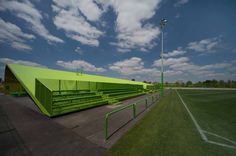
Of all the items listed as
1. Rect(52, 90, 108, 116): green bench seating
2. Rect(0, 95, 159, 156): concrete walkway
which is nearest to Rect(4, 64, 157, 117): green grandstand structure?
Rect(52, 90, 108, 116): green bench seating

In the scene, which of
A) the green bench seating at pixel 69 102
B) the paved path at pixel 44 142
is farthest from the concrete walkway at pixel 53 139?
the green bench seating at pixel 69 102

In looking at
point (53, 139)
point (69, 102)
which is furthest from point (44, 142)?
point (69, 102)

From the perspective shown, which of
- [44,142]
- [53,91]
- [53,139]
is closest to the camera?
[44,142]

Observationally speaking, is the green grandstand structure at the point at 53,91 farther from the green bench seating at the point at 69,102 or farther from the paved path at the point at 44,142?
the paved path at the point at 44,142

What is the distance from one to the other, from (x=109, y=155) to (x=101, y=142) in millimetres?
1007

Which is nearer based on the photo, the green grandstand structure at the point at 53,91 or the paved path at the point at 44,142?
the paved path at the point at 44,142

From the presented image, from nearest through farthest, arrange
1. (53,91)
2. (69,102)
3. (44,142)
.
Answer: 1. (44,142)
2. (53,91)
3. (69,102)

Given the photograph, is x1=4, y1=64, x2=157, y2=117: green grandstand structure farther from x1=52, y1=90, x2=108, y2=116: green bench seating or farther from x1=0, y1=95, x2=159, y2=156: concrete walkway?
x1=0, y1=95, x2=159, y2=156: concrete walkway

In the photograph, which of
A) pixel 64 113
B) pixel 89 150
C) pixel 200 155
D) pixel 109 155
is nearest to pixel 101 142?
pixel 89 150

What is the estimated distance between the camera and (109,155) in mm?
3824

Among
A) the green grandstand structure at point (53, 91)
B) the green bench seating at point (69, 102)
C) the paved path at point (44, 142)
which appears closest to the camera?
the paved path at point (44, 142)

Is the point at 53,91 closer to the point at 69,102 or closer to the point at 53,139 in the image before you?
the point at 69,102

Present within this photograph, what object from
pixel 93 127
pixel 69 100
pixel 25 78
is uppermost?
pixel 25 78

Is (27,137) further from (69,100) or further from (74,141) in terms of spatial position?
(69,100)
